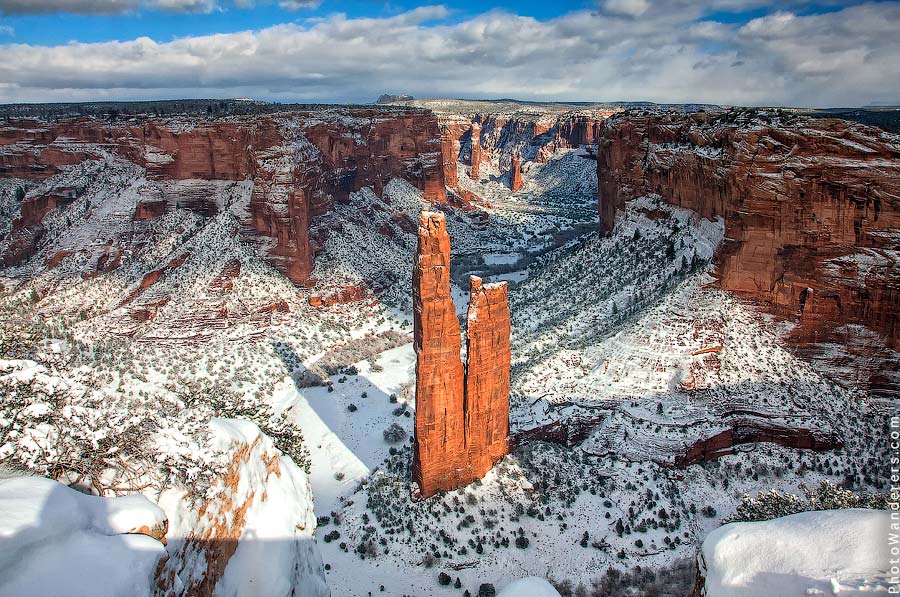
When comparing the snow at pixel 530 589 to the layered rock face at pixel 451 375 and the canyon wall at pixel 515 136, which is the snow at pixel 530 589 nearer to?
the layered rock face at pixel 451 375

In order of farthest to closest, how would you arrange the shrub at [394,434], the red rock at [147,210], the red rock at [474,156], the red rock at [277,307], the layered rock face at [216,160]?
1. the red rock at [474,156]
2. the red rock at [147,210]
3. the layered rock face at [216,160]
4. the red rock at [277,307]
5. the shrub at [394,434]

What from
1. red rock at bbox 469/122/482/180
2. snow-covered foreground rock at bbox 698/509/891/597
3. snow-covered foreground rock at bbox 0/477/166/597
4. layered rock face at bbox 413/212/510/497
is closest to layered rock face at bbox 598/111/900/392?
layered rock face at bbox 413/212/510/497

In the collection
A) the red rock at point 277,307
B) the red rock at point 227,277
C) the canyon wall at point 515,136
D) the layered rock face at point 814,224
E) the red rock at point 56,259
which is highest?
the canyon wall at point 515,136

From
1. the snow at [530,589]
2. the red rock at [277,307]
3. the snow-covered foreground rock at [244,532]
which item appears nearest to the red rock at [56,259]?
the red rock at [277,307]

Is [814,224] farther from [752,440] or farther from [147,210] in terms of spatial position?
[147,210]

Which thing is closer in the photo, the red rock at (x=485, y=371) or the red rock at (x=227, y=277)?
the red rock at (x=485, y=371)

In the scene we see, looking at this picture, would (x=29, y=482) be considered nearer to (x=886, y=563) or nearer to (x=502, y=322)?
(x=886, y=563)

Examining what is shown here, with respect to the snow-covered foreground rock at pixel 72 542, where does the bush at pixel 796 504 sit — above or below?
below

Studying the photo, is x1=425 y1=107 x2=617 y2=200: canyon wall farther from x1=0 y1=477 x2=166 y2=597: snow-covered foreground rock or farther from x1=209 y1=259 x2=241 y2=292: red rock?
x1=0 y1=477 x2=166 y2=597: snow-covered foreground rock
